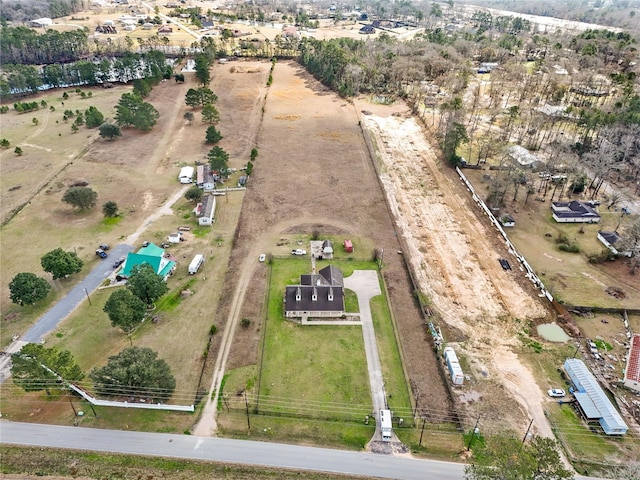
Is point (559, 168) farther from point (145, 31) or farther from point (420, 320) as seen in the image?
point (145, 31)

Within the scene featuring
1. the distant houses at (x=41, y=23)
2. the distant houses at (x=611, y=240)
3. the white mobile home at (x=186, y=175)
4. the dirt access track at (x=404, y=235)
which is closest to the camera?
the dirt access track at (x=404, y=235)

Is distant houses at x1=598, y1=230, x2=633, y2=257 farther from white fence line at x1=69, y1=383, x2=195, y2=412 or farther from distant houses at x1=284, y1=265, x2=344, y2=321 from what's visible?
white fence line at x1=69, y1=383, x2=195, y2=412

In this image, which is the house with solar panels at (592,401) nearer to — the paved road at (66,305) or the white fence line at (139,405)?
the white fence line at (139,405)

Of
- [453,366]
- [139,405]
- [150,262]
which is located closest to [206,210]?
[150,262]

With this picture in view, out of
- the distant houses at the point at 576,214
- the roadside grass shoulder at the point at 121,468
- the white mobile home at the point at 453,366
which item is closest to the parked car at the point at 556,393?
the white mobile home at the point at 453,366

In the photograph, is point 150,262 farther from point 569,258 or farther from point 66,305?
point 569,258

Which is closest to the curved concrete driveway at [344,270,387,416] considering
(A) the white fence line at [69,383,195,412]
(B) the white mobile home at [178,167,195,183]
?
(A) the white fence line at [69,383,195,412]

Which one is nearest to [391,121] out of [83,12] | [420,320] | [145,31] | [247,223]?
[247,223]

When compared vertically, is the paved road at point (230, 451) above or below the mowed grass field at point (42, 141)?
below
